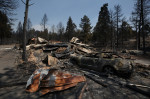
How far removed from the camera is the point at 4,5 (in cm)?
1148

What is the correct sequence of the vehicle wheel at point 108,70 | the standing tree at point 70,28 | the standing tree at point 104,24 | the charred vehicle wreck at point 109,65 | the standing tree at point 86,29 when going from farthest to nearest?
the standing tree at point 70,28 → the standing tree at point 86,29 → the standing tree at point 104,24 → the vehicle wheel at point 108,70 → the charred vehicle wreck at point 109,65

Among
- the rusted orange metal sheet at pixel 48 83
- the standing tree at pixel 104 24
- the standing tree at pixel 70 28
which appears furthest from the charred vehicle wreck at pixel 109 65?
the standing tree at pixel 70 28

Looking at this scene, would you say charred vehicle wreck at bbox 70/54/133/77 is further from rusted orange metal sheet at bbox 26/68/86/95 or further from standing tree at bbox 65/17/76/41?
standing tree at bbox 65/17/76/41

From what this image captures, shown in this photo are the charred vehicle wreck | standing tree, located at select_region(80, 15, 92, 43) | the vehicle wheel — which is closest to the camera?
the charred vehicle wreck

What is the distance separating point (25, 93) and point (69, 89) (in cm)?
169

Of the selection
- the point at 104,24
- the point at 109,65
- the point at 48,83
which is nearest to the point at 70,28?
the point at 104,24

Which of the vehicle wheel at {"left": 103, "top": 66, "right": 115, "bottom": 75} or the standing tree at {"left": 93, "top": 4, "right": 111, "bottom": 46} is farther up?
the standing tree at {"left": 93, "top": 4, "right": 111, "bottom": 46}

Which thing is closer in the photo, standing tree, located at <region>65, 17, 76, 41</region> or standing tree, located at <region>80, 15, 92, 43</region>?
standing tree, located at <region>80, 15, 92, 43</region>

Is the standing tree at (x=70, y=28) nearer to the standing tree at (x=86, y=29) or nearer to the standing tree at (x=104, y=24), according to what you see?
the standing tree at (x=86, y=29)

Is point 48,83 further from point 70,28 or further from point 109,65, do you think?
point 70,28

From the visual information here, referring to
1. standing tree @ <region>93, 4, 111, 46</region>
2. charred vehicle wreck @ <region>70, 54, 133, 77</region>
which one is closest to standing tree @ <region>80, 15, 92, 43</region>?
standing tree @ <region>93, 4, 111, 46</region>

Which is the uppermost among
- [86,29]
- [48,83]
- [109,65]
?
[86,29]

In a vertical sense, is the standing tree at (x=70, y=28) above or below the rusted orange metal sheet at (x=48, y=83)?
above

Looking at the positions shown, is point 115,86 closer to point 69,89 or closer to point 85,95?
point 85,95
